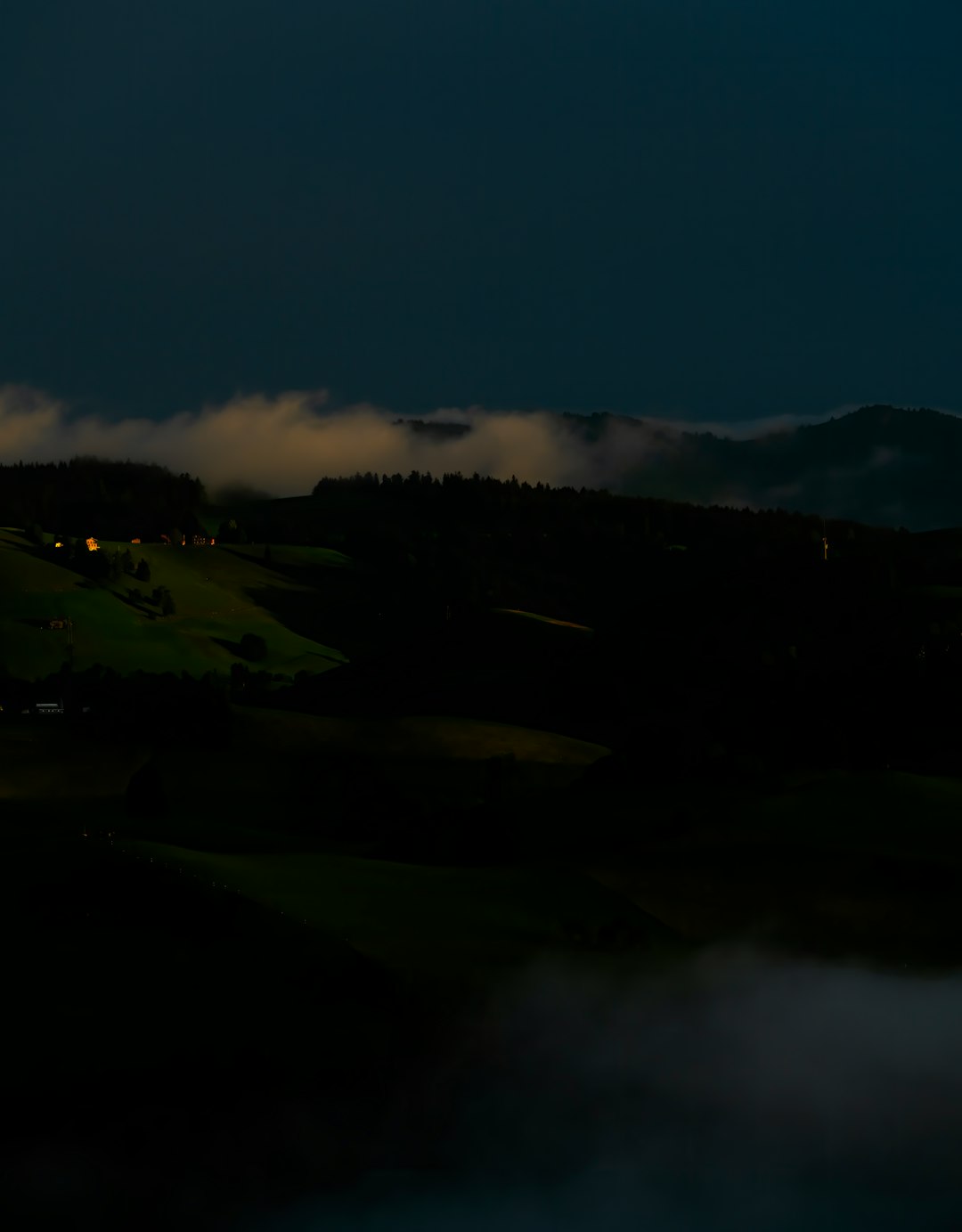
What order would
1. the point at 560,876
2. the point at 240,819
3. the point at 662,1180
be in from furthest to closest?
the point at 240,819 → the point at 560,876 → the point at 662,1180

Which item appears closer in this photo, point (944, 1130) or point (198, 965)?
point (944, 1130)

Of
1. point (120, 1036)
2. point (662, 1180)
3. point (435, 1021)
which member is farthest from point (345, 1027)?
point (662, 1180)

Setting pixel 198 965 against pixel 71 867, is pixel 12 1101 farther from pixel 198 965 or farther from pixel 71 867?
pixel 71 867

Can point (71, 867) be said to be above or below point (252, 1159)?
above

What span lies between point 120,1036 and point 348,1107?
36.6 ft

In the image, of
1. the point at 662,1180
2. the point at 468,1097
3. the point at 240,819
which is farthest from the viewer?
the point at 240,819

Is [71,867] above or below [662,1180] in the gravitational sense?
above

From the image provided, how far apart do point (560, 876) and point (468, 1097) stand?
3596 centimetres

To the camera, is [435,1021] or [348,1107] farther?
[435,1021]

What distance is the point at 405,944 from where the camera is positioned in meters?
98.5

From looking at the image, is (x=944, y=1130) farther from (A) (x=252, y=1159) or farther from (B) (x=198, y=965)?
(B) (x=198, y=965)

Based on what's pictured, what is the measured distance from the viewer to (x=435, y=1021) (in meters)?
90.2

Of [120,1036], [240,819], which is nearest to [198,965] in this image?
[120,1036]

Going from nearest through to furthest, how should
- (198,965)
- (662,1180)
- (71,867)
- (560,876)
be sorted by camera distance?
(662,1180), (198,965), (71,867), (560,876)
